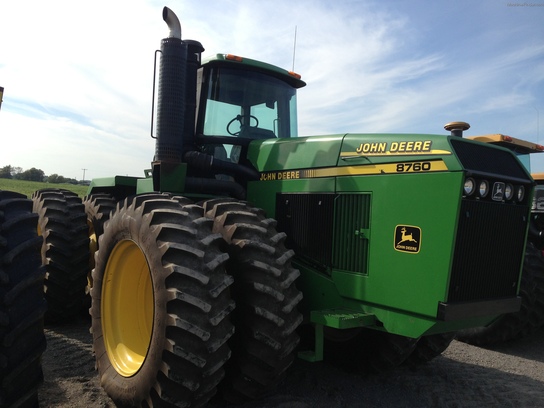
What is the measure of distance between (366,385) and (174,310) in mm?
2065

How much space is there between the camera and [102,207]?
5.76 metres

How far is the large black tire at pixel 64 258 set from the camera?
5305 mm

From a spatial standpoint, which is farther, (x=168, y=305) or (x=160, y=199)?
(x=160, y=199)

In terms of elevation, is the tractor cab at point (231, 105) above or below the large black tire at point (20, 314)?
above

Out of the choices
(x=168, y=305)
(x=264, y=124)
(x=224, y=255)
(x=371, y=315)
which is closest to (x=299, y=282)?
(x=371, y=315)

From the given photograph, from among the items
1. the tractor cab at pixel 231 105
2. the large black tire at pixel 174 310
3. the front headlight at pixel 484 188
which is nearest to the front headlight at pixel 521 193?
the front headlight at pixel 484 188

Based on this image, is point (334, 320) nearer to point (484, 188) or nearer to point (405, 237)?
point (405, 237)

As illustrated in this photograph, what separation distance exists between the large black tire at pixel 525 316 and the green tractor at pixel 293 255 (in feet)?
6.20

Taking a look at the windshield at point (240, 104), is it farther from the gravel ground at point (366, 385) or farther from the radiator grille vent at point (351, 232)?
the gravel ground at point (366, 385)

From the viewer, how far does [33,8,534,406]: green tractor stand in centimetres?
299

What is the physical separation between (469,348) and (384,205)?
3468mm

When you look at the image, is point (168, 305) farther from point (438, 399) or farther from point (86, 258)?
point (86, 258)

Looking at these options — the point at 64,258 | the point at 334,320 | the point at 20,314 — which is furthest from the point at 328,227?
the point at 64,258

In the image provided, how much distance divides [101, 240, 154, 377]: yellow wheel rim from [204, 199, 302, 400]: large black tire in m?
0.87
